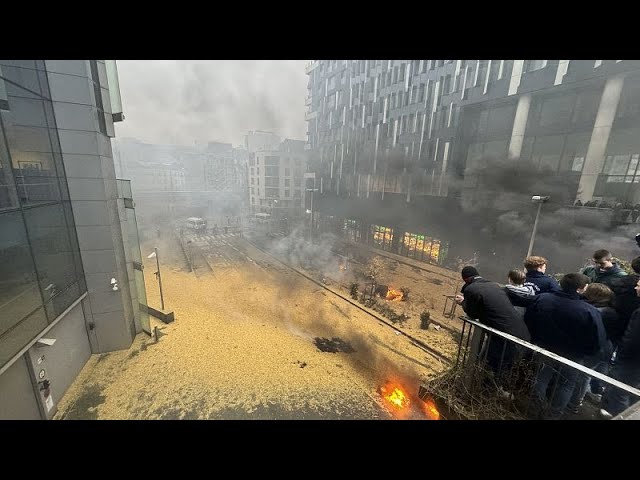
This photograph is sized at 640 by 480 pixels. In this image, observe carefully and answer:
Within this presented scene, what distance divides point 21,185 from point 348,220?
2867cm

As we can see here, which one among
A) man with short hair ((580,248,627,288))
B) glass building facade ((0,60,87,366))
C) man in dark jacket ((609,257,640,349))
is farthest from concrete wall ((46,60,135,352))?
man in dark jacket ((609,257,640,349))

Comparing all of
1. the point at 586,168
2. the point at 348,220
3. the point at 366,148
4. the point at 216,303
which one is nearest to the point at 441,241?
the point at 586,168

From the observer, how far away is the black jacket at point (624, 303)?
14.1ft

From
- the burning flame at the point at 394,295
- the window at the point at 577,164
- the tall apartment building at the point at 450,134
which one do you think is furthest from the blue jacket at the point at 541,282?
the window at the point at 577,164

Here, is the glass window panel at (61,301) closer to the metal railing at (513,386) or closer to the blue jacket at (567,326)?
the metal railing at (513,386)

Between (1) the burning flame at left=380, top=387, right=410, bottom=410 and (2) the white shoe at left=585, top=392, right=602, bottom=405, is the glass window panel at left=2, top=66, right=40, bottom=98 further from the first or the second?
(2) the white shoe at left=585, top=392, right=602, bottom=405

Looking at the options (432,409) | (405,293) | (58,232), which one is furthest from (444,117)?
(58,232)

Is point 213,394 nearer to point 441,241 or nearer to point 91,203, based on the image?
point 91,203

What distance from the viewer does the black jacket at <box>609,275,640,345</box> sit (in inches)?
170

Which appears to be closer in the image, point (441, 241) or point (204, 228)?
point (441, 241)

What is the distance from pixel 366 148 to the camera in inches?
1277

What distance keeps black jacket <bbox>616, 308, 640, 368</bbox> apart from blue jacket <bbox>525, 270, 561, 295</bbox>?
3.05ft
